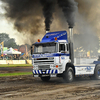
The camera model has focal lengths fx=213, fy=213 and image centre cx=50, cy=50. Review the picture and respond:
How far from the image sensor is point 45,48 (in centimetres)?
1552

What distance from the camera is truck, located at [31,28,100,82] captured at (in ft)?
49.5

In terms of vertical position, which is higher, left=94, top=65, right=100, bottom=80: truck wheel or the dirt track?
left=94, top=65, right=100, bottom=80: truck wheel

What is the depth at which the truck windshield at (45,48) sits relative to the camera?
15.3 metres

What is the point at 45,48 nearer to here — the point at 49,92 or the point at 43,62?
the point at 43,62

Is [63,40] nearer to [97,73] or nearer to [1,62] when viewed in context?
[97,73]

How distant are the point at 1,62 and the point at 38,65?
43.8 metres

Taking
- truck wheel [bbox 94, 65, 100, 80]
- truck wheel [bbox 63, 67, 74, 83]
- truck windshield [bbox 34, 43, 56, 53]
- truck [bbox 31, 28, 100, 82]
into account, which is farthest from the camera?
truck wheel [bbox 94, 65, 100, 80]

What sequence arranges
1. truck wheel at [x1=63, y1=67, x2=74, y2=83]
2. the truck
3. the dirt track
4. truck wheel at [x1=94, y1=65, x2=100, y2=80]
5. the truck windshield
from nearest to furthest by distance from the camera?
1. the dirt track
2. the truck
3. the truck windshield
4. truck wheel at [x1=63, y1=67, x2=74, y2=83]
5. truck wheel at [x1=94, y1=65, x2=100, y2=80]

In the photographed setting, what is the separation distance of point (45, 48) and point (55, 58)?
1.12 m

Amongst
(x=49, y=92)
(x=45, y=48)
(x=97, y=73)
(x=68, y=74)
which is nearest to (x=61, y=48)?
(x=45, y=48)

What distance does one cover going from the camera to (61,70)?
49.8ft

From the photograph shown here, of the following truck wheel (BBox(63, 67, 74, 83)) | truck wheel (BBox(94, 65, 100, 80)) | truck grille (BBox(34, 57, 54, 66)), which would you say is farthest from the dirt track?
truck wheel (BBox(94, 65, 100, 80))

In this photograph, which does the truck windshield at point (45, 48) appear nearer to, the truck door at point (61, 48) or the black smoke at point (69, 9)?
the truck door at point (61, 48)

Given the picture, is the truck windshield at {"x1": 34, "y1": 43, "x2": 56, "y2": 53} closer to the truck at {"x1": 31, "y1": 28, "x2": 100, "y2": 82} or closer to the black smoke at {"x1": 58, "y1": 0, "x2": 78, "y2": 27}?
the truck at {"x1": 31, "y1": 28, "x2": 100, "y2": 82}
